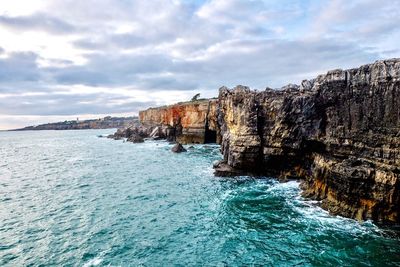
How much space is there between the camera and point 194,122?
85.6 m

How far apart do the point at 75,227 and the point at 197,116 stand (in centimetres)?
6060

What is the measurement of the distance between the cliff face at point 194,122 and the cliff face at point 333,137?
37.9 meters

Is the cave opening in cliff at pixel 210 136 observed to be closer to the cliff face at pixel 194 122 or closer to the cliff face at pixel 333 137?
the cliff face at pixel 194 122

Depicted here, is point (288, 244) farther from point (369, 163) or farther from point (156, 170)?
point (156, 170)

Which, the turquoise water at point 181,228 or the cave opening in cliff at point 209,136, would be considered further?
the cave opening in cliff at point 209,136

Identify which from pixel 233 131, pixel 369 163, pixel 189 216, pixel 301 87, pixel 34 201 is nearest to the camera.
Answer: pixel 369 163

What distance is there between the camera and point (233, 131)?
1663 inches

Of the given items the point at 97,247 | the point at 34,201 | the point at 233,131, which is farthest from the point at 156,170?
the point at 97,247

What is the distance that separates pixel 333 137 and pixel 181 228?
55.1 feet

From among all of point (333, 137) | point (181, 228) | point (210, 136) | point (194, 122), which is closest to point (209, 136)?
point (210, 136)

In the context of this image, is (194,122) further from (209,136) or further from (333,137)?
(333,137)

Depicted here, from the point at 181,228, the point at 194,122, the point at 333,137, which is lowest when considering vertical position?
the point at 181,228

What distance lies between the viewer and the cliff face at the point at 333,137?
77.0ft

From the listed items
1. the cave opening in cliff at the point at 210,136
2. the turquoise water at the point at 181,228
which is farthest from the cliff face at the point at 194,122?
the turquoise water at the point at 181,228
